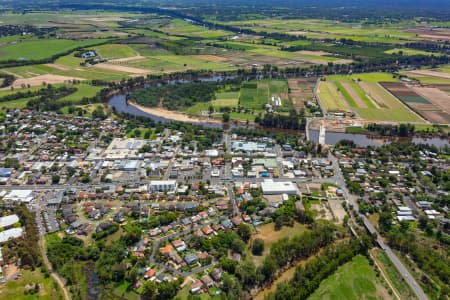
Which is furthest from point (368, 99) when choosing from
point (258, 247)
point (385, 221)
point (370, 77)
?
point (258, 247)

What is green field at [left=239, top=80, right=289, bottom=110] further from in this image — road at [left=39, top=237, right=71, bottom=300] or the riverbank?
road at [left=39, top=237, right=71, bottom=300]

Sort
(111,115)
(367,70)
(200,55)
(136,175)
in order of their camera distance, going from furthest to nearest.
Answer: (200,55)
(367,70)
(111,115)
(136,175)

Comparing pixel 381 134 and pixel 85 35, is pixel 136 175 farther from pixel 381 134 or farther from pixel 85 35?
pixel 85 35

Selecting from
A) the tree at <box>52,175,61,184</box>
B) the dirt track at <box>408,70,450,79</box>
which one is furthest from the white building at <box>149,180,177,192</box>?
the dirt track at <box>408,70,450,79</box>

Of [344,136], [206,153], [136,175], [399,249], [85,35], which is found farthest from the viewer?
[85,35]

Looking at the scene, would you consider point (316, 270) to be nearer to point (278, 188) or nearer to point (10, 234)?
point (278, 188)

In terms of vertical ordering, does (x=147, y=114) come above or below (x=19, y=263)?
above

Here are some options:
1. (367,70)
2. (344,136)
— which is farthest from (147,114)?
(367,70)
